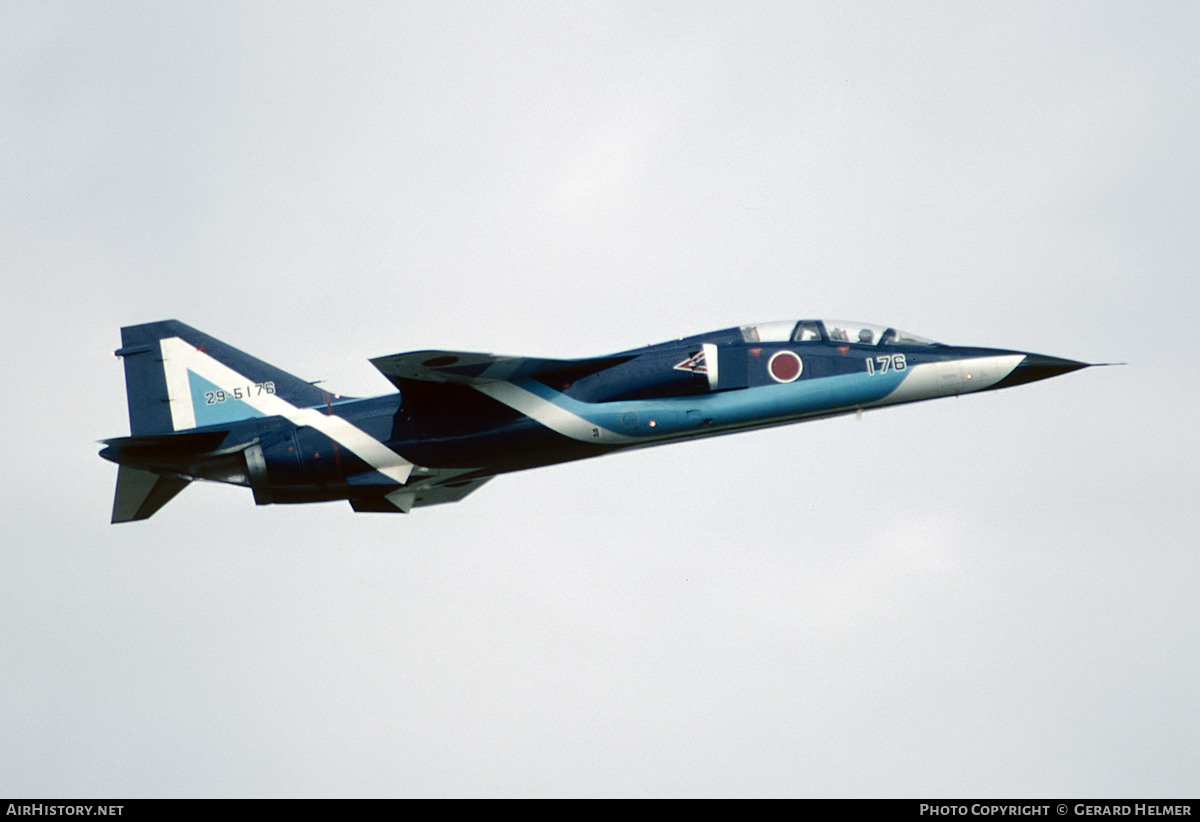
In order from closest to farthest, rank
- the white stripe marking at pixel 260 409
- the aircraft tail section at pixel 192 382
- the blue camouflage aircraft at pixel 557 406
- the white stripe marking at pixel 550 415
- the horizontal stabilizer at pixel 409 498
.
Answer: the blue camouflage aircraft at pixel 557 406 < the white stripe marking at pixel 550 415 < the white stripe marking at pixel 260 409 < the aircraft tail section at pixel 192 382 < the horizontal stabilizer at pixel 409 498

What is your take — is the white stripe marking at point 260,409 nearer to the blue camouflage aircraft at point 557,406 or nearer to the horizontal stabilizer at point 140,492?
the blue camouflage aircraft at point 557,406

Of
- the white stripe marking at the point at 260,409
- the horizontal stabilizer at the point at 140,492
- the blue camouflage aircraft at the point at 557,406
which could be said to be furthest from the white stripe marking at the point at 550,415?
the horizontal stabilizer at the point at 140,492

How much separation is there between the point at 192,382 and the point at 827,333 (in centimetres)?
1249

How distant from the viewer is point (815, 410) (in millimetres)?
27250

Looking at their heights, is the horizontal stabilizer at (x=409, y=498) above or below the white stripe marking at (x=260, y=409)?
below

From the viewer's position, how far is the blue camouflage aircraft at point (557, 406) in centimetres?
2709

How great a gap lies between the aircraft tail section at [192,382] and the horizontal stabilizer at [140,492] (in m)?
0.85

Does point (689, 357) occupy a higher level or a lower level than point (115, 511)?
higher
